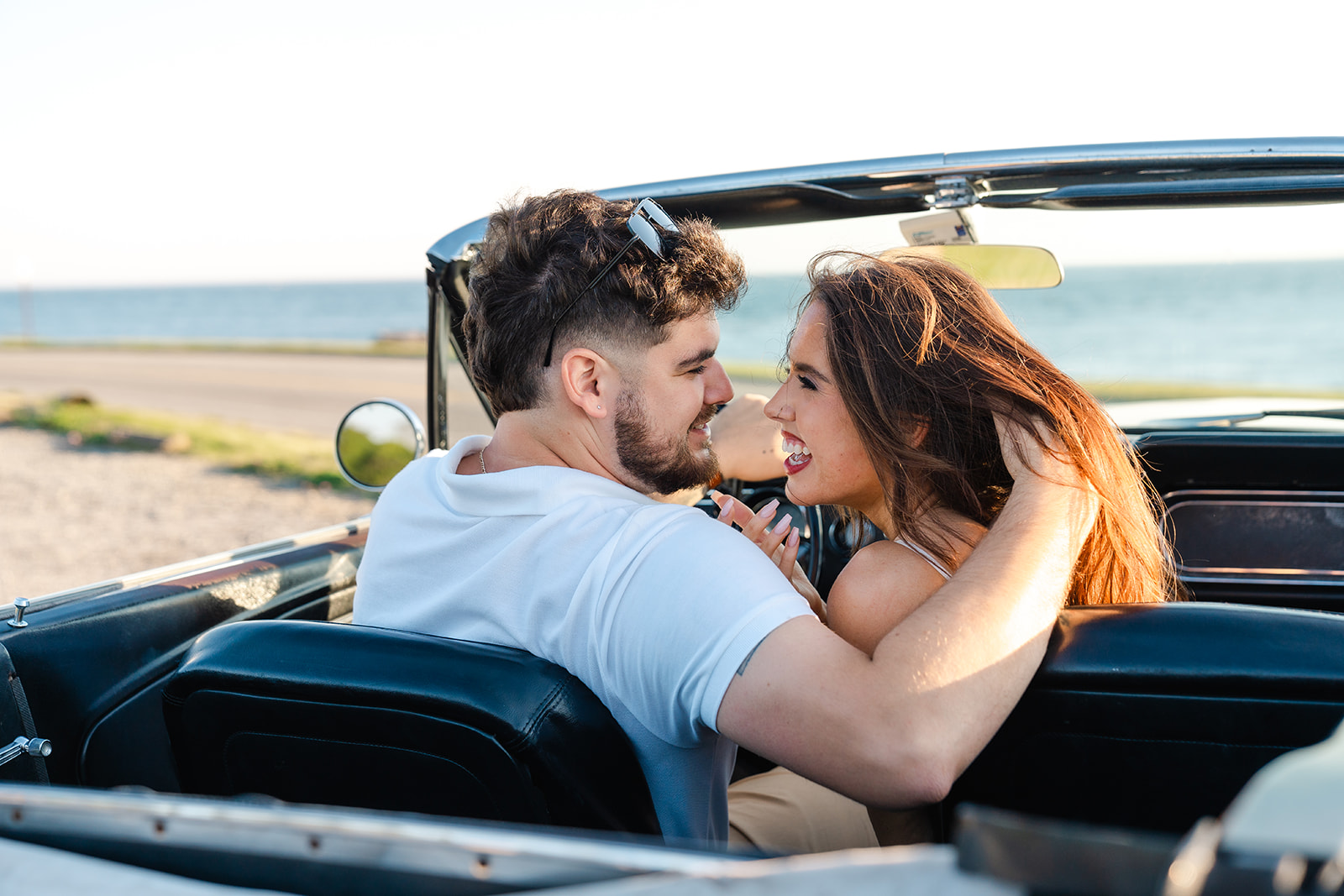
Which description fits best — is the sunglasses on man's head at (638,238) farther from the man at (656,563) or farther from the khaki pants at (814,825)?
the khaki pants at (814,825)

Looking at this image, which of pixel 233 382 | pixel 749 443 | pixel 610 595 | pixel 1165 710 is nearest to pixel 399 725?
pixel 610 595

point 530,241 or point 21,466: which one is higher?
point 530,241

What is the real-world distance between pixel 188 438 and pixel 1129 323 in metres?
33.4

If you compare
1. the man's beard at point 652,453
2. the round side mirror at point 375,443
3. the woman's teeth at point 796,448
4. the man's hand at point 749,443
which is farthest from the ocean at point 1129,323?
the round side mirror at point 375,443

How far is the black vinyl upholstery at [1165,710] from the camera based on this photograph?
1.28 meters

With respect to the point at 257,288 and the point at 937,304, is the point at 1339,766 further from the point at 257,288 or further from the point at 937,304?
the point at 257,288

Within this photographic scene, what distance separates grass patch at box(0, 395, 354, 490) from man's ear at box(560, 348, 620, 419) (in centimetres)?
1110

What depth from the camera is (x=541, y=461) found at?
1.97 metres

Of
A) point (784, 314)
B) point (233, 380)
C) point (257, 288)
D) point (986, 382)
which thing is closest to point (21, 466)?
point (233, 380)

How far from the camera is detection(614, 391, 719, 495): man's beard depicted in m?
2.00

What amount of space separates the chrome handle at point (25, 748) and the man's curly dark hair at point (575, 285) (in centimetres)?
110

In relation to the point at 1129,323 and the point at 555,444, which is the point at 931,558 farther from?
the point at 1129,323

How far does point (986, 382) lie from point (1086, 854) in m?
1.26

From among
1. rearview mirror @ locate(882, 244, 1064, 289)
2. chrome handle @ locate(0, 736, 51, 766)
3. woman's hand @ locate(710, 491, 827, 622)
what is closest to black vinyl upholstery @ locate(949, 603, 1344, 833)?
woman's hand @ locate(710, 491, 827, 622)
